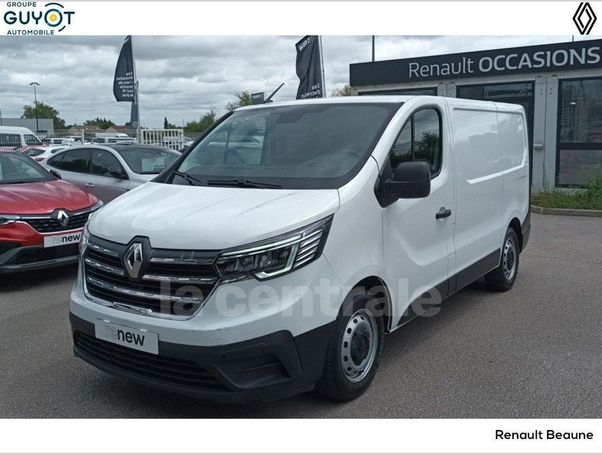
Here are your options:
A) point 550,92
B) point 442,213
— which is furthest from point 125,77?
point 442,213

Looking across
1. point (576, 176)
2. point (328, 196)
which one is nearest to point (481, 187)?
point (328, 196)

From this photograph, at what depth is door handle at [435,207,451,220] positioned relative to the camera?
15.1 feet

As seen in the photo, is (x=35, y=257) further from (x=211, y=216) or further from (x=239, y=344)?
(x=239, y=344)

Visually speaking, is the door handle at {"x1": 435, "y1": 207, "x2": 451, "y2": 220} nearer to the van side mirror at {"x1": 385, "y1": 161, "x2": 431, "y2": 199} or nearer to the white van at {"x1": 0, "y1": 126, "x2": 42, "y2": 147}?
the van side mirror at {"x1": 385, "y1": 161, "x2": 431, "y2": 199}

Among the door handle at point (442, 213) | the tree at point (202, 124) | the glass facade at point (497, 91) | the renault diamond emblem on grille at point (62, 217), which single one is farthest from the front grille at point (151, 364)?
the tree at point (202, 124)

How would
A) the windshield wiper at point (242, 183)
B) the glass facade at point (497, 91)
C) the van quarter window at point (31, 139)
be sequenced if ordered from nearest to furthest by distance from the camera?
1. the windshield wiper at point (242, 183)
2. the glass facade at point (497, 91)
3. the van quarter window at point (31, 139)

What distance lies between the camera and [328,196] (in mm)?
3605

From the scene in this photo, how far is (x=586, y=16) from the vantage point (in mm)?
10617

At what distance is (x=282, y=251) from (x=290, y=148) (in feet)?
4.27

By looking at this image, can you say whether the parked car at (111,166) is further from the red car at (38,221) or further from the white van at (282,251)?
the white van at (282,251)

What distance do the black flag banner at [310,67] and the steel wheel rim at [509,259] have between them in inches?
276

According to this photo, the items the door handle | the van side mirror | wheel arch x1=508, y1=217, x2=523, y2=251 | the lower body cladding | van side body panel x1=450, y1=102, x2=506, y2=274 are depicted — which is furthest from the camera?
wheel arch x1=508, y1=217, x2=523, y2=251

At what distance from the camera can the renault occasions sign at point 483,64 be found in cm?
1366

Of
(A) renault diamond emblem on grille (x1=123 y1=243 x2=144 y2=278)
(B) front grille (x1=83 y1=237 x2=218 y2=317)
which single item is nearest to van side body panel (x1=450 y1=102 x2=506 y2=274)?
(B) front grille (x1=83 y1=237 x2=218 y2=317)
